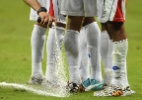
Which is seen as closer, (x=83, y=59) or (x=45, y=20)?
(x=45, y=20)

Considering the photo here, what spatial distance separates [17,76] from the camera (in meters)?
8.91

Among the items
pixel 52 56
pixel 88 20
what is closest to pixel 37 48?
pixel 52 56

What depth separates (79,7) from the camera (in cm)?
717

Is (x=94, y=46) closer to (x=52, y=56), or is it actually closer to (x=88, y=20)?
(x=88, y=20)

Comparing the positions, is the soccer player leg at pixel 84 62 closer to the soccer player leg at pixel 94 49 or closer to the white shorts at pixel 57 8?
the soccer player leg at pixel 94 49

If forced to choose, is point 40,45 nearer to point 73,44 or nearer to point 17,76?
point 17,76

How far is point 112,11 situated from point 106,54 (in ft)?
3.82

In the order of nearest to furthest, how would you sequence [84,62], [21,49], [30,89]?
[30,89] → [84,62] → [21,49]

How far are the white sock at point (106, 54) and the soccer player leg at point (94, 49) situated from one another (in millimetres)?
68

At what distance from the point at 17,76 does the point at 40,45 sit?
2.45ft

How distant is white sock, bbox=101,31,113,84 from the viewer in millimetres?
7773

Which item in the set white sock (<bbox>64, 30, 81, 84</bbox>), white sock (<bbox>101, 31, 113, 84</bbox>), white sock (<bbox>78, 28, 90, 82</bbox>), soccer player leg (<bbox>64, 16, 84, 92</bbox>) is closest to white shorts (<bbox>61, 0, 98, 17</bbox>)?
soccer player leg (<bbox>64, 16, 84, 92</bbox>)

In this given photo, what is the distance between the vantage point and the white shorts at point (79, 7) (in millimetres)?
7129

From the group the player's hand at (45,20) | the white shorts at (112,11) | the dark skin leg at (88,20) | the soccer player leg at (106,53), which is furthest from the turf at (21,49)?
the player's hand at (45,20)
